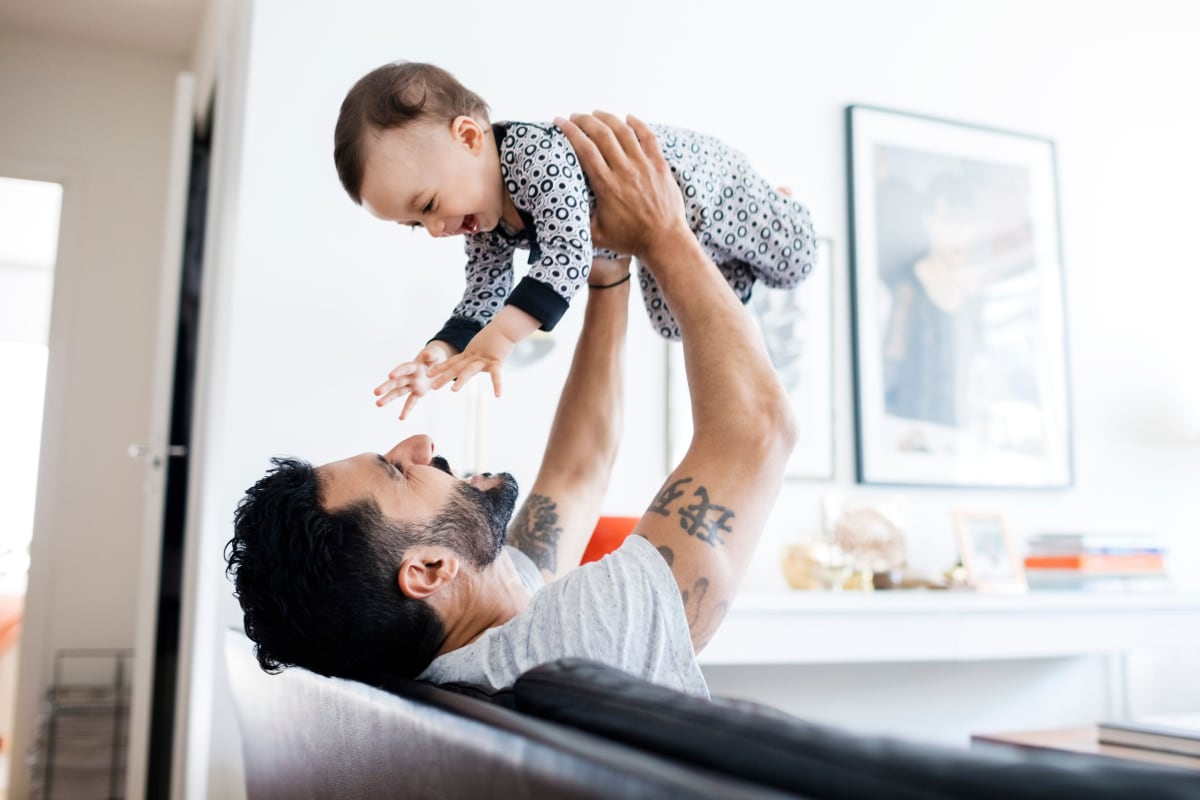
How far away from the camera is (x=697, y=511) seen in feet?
3.46

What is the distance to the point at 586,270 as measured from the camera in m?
1.19

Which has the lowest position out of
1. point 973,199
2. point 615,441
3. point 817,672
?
point 817,672

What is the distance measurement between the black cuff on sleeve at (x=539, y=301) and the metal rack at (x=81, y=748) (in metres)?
2.96

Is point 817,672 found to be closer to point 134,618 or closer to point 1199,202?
point 1199,202

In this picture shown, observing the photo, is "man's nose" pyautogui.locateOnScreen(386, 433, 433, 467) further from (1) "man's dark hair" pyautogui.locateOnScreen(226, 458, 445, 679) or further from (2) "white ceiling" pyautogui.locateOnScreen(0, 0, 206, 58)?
(2) "white ceiling" pyautogui.locateOnScreen(0, 0, 206, 58)

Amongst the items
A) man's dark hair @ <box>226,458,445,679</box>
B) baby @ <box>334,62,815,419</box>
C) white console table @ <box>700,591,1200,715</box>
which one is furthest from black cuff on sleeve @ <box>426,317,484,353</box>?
white console table @ <box>700,591,1200,715</box>

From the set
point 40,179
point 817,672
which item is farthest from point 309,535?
point 40,179

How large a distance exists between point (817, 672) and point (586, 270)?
86.9 inches

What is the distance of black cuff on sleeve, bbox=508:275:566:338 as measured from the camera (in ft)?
3.70

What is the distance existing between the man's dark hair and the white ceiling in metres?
3.20

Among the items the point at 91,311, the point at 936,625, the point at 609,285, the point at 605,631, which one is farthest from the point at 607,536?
the point at 91,311

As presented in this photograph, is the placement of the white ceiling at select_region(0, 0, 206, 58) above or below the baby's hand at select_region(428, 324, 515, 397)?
above

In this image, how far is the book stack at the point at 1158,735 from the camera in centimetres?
176

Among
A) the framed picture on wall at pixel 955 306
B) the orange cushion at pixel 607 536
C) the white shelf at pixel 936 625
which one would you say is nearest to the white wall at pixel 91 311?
the orange cushion at pixel 607 536
